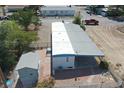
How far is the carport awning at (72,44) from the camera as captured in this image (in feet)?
25.0

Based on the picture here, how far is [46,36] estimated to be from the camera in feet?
39.8

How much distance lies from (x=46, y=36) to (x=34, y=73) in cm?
557

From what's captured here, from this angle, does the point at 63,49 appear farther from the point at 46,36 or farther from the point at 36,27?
the point at 36,27

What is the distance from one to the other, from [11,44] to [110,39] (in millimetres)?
5321

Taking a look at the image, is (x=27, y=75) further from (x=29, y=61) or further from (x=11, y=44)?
(x=11, y=44)

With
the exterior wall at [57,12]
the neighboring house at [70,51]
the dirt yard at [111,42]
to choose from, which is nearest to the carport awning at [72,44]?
the neighboring house at [70,51]

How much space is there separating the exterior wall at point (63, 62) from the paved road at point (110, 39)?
1559 mm

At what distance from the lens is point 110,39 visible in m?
11.7

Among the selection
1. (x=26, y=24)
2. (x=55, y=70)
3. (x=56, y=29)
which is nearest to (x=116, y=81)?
(x=55, y=70)

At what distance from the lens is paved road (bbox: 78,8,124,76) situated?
354 inches

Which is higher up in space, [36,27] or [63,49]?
[63,49]

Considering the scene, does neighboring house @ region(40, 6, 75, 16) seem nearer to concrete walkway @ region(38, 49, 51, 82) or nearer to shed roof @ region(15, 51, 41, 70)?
concrete walkway @ region(38, 49, 51, 82)

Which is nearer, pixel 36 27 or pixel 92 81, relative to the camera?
pixel 92 81

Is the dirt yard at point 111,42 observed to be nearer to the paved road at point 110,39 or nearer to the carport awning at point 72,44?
the paved road at point 110,39
